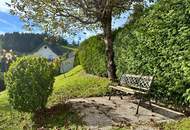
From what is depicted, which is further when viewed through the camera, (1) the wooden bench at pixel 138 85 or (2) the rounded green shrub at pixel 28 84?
(2) the rounded green shrub at pixel 28 84

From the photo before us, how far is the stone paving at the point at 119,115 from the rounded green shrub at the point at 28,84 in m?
1.43

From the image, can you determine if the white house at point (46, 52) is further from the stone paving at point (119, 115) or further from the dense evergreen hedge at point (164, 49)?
the stone paving at point (119, 115)

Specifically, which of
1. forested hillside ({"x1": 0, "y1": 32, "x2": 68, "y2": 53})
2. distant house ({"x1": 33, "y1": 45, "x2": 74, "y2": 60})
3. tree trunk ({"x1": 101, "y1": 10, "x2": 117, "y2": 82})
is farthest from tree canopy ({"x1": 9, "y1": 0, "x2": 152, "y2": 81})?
forested hillside ({"x1": 0, "y1": 32, "x2": 68, "y2": 53})

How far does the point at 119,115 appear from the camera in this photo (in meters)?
Result: 14.4

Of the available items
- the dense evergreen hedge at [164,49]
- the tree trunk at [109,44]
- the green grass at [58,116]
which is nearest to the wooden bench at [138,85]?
the dense evergreen hedge at [164,49]

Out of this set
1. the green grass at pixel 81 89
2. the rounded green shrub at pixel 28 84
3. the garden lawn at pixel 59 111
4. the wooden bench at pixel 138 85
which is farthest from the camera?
the green grass at pixel 81 89

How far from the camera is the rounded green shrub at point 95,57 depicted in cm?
2509

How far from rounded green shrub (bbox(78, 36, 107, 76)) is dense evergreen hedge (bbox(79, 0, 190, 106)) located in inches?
231

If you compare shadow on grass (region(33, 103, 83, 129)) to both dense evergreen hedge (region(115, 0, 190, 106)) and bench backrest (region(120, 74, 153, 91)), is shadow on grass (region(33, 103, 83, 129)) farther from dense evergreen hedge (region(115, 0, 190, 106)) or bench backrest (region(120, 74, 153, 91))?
dense evergreen hedge (region(115, 0, 190, 106))

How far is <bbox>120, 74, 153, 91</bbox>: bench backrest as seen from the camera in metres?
15.0

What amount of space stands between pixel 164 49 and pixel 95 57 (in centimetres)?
1206

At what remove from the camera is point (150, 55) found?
1599 cm

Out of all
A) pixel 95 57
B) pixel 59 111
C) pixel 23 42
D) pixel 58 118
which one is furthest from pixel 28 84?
pixel 23 42

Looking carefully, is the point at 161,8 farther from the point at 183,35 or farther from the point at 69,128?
the point at 69,128
